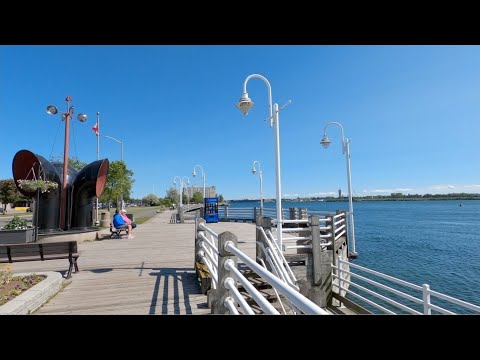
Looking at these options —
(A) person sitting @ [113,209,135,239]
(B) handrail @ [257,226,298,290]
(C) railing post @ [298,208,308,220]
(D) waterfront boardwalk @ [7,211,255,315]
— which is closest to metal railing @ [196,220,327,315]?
(D) waterfront boardwalk @ [7,211,255,315]

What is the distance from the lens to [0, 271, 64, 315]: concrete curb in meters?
3.27

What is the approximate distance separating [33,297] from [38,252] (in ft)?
7.66

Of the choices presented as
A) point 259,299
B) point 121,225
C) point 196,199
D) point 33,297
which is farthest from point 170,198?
point 259,299

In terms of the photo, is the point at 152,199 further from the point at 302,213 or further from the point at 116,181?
the point at 302,213

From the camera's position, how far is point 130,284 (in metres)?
4.97

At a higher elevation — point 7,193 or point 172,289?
point 7,193

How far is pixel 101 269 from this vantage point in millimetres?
6199

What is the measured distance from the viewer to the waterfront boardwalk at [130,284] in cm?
383

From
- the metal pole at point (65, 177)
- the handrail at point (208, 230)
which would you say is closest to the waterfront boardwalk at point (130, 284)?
the handrail at point (208, 230)

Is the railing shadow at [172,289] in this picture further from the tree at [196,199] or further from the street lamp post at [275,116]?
the tree at [196,199]

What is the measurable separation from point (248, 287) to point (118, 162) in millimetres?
21773
